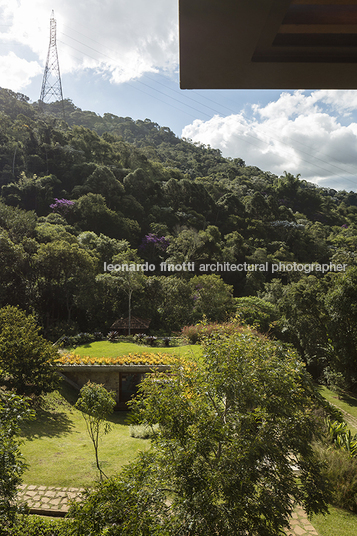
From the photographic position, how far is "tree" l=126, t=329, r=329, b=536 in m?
2.88

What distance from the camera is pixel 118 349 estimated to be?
14008 millimetres

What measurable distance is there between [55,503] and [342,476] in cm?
521

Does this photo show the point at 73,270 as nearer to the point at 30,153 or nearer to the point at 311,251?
the point at 30,153

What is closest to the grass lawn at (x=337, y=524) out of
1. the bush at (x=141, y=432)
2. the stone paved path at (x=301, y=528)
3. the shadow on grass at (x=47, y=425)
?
the stone paved path at (x=301, y=528)

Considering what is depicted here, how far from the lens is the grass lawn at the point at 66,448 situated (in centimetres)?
618

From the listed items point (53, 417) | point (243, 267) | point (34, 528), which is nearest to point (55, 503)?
point (34, 528)

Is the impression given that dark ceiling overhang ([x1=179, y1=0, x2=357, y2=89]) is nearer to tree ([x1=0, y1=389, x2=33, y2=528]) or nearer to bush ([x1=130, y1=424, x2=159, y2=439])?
tree ([x1=0, y1=389, x2=33, y2=528])

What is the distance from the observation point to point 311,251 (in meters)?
33.8

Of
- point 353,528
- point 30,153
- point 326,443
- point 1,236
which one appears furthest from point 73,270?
point 30,153

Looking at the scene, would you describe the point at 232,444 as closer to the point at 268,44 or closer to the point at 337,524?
the point at 268,44

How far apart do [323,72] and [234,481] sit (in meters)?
3.16

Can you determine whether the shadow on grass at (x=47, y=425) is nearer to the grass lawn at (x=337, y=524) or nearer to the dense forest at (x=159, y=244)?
the dense forest at (x=159, y=244)

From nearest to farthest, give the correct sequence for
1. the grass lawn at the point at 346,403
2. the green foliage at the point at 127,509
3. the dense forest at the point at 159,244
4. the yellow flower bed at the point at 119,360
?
the green foliage at the point at 127,509 < the grass lawn at the point at 346,403 < the yellow flower bed at the point at 119,360 < the dense forest at the point at 159,244

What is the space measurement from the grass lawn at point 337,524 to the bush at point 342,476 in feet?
0.58
